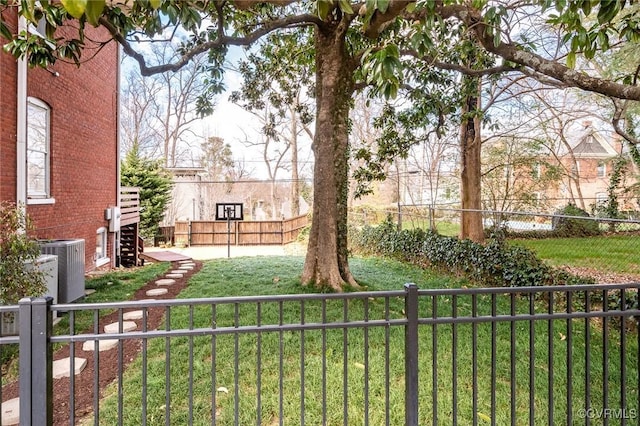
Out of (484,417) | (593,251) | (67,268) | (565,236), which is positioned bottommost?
(484,417)

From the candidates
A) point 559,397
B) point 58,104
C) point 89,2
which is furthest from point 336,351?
point 58,104

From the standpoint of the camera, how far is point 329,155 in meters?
6.03

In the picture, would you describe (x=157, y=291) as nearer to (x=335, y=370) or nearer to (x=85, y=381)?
(x=85, y=381)

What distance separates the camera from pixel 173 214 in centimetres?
1938

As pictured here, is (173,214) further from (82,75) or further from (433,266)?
(433,266)

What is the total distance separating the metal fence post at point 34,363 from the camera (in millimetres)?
1656

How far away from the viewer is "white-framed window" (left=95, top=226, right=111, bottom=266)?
28.7ft

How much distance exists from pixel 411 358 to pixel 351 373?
60.5 inches

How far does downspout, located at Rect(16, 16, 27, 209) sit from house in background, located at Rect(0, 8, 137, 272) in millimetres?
11

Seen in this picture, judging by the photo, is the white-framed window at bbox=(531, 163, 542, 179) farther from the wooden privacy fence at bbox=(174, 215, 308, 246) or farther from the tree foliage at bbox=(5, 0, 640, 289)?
the wooden privacy fence at bbox=(174, 215, 308, 246)

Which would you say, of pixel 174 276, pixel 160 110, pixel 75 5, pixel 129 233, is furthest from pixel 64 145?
pixel 160 110

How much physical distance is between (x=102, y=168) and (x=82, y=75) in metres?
2.10

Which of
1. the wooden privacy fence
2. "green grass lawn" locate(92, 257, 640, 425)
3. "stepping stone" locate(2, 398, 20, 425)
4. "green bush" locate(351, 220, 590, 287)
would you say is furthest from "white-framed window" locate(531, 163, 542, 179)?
"stepping stone" locate(2, 398, 20, 425)

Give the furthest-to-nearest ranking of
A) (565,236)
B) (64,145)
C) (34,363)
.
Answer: (565,236) < (64,145) < (34,363)
